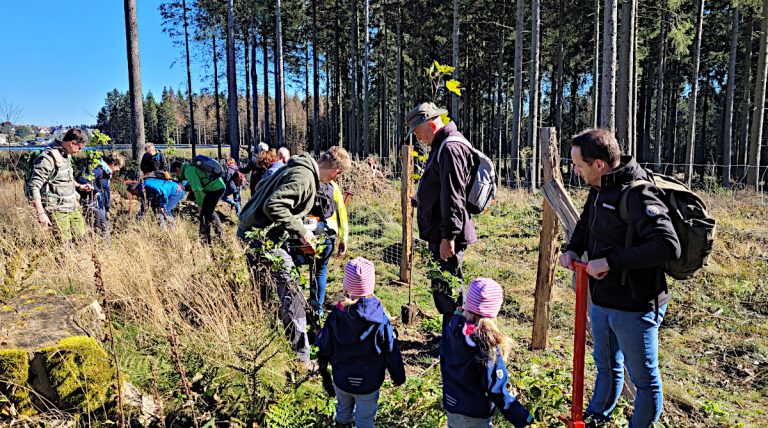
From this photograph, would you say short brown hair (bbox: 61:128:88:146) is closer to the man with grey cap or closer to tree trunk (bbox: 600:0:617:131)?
the man with grey cap

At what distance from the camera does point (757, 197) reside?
45.2 feet

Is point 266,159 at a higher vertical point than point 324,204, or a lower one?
higher

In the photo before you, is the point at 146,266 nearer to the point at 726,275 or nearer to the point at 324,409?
the point at 324,409

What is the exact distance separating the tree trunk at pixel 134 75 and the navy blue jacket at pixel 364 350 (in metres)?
8.82

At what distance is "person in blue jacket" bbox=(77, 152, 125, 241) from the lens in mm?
6387

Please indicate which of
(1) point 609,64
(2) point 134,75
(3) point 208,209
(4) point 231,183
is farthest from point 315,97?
(3) point 208,209

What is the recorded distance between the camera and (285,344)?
3.57 meters

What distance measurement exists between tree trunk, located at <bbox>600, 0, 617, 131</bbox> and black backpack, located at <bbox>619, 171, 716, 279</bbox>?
26.7ft

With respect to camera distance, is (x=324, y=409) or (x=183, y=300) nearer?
(x=324, y=409)

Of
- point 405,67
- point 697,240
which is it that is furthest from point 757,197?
point 405,67

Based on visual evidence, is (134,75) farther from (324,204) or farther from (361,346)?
(361,346)

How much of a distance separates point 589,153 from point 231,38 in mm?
20078

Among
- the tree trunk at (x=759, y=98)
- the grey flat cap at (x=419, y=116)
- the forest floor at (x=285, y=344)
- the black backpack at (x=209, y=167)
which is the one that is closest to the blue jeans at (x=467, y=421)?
the forest floor at (x=285, y=344)

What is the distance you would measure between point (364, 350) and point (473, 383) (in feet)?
2.05
